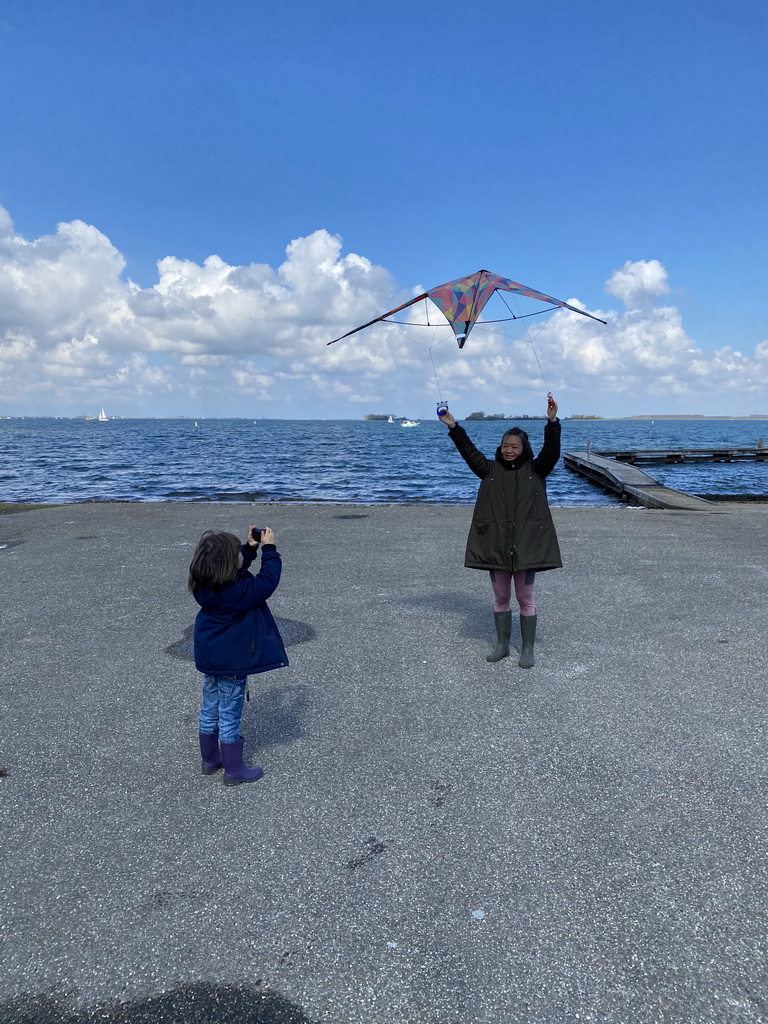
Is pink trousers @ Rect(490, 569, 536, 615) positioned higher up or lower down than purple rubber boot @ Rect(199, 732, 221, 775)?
higher up

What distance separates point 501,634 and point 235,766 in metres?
2.74

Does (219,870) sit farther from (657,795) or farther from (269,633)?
(657,795)

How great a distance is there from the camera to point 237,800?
3658mm

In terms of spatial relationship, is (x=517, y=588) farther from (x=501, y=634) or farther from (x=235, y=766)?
(x=235, y=766)

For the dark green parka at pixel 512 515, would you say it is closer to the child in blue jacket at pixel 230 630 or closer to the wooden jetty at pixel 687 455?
the child in blue jacket at pixel 230 630

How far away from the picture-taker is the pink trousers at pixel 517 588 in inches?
216

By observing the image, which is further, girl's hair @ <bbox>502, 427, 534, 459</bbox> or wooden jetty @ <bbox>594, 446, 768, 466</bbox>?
wooden jetty @ <bbox>594, 446, 768, 466</bbox>

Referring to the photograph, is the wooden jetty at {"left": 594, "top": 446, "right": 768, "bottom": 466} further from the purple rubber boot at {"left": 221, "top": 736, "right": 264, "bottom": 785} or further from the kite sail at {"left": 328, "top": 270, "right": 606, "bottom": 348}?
the purple rubber boot at {"left": 221, "top": 736, "right": 264, "bottom": 785}

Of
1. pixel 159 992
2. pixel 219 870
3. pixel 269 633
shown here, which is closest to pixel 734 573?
pixel 269 633

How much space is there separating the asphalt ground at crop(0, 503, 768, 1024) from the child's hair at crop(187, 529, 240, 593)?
121 cm

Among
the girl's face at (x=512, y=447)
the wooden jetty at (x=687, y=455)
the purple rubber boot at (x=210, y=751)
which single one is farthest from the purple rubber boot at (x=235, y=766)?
the wooden jetty at (x=687, y=455)

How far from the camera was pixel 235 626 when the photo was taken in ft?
12.2

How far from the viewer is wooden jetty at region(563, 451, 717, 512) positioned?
1598 cm

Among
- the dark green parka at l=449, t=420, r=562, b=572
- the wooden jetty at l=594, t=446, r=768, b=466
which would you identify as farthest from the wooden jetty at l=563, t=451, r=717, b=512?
the dark green parka at l=449, t=420, r=562, b=572
